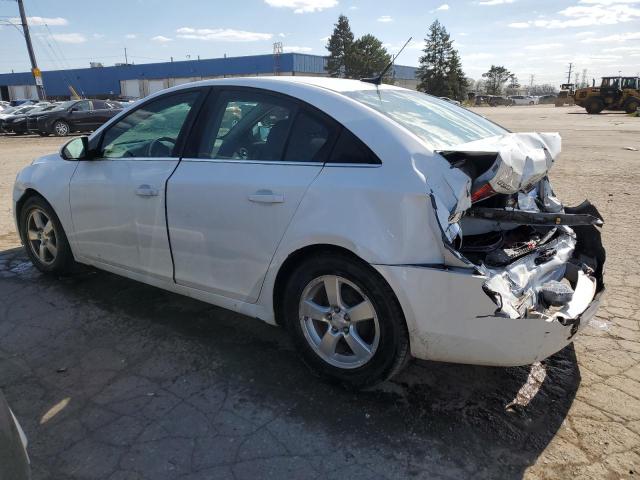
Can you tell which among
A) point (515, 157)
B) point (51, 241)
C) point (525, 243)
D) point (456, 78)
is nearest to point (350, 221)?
point (515, 157)

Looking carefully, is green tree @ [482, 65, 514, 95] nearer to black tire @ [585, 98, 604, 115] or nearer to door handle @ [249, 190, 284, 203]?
black tire @ [585, 98, 604, 115]

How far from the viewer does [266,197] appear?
2.82 metres

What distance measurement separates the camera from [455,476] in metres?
2.23

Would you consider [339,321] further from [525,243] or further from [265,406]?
[525,243]

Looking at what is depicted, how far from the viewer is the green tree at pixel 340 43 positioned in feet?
260

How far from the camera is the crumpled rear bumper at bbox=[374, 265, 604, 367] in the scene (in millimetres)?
2344

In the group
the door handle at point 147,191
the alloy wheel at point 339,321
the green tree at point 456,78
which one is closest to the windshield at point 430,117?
the alloy wheel at point 339,321

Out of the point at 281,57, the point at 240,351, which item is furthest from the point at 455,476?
the point at 281,57

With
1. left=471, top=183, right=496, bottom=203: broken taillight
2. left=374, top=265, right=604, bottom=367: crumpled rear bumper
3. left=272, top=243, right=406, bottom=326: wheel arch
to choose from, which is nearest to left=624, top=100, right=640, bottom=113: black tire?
left=471, top=183, right=496, bottom=203: broken taillight

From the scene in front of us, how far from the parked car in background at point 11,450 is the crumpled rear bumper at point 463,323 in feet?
5.22

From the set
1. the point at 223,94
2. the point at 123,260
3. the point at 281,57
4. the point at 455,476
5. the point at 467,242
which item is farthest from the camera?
the point at 281,57

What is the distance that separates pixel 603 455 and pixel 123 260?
319 cm

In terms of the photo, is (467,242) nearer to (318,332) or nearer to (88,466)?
(318,332)

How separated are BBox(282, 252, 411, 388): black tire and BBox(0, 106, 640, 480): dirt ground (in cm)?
14
